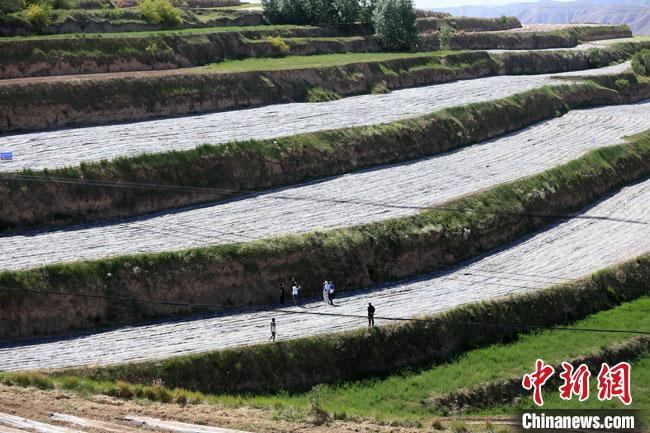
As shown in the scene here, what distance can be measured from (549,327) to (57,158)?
70.3 feet

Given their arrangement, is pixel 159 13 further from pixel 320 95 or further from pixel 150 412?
pixel 150 412

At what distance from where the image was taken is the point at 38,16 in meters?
54.8

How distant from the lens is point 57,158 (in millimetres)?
40219

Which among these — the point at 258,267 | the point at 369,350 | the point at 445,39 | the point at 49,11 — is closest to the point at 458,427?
the point at 369,350

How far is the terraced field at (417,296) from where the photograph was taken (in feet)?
99.6

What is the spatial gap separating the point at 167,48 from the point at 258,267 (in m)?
25.4

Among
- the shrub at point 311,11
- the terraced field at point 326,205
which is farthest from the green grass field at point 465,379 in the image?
the shrub at point 311,11

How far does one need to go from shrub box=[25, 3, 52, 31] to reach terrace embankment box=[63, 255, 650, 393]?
31.8 metres

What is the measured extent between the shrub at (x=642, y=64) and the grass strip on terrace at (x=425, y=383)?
50640 millimetres

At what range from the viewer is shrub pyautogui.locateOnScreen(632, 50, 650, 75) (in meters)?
83.0

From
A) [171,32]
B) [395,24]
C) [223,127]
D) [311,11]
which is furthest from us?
[311,11]

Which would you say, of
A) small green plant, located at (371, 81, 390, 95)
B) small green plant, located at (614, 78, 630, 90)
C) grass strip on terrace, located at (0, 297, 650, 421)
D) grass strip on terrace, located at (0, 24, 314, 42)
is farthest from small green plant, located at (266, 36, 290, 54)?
grass strip on terrace, located at (0, 297, 650, 421)

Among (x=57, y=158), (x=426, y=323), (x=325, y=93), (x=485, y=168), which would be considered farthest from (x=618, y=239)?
(x=57, y=158)

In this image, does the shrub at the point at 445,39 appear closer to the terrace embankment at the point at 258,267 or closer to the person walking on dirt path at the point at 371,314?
the terrace embankment at the point at 258,267
